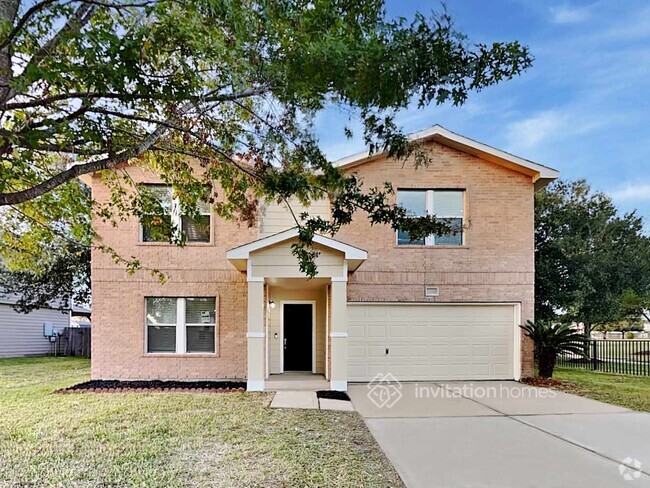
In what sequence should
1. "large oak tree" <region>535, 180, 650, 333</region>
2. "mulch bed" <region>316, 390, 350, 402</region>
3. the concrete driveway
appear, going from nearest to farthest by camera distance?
the concrete driveway, "mulch bed" <region>316, 390, 350, 402</region>, "large oak tree" <region>535, 180, 650, 333</region>

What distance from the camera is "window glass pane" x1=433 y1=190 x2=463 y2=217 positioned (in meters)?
12.2

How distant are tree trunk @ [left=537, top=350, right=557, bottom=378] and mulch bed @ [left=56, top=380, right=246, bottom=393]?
7723 mm

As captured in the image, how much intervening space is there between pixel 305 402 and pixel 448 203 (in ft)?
21.9

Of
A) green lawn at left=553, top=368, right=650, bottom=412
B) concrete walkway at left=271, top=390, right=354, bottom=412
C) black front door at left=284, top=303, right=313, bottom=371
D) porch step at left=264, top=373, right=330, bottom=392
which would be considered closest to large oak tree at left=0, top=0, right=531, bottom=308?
concrete walkway at left=271, top=390, right=354, bottom=412

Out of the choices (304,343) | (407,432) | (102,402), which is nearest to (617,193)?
(304,343)

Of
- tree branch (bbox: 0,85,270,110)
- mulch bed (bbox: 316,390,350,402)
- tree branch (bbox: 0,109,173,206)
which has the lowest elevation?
mulch bed (bbox: 316,390,350,402)

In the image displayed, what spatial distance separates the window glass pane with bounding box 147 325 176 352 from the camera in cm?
1184

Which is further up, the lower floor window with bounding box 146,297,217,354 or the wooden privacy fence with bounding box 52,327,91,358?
the lower floor window with bounding box 146,297,217,354

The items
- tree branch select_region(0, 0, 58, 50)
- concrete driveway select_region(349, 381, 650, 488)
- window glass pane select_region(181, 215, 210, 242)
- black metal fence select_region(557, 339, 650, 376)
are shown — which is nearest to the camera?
tree branch select_region(0, 0, 58, 50)

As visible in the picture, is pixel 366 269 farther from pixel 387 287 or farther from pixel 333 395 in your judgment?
pixel 333 395

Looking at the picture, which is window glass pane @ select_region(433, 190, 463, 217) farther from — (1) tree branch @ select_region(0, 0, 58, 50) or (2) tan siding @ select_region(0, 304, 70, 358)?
(2) tan siding @ select_region(0, 304, 70, 358)

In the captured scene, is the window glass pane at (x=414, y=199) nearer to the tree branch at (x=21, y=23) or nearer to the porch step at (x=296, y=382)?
the porch step at (x=296, y=382)

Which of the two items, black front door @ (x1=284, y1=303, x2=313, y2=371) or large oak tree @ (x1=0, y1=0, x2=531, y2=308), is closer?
large oak tree @ (x1=0, y1=0, x2=531, y2=308)

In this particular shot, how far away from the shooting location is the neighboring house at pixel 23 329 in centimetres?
2042
